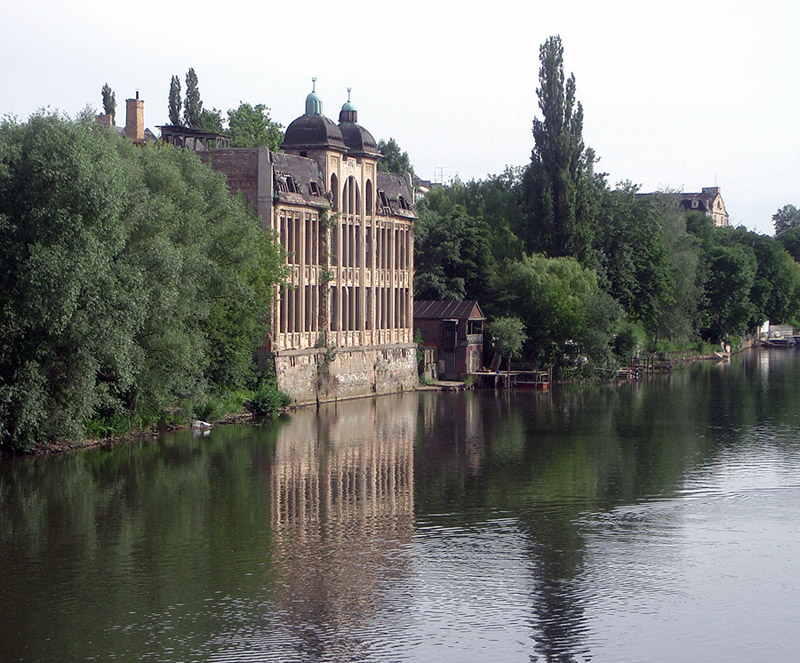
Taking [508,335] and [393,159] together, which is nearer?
[508,335]

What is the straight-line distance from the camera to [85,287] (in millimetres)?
41281

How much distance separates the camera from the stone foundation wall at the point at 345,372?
6253 centimetres

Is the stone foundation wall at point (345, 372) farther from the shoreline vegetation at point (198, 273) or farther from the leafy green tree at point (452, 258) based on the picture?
the leafy green tree at point (452, 258)

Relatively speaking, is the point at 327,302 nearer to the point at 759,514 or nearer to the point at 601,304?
the point at 601,304

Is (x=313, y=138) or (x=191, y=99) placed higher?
(x=191, y=99)

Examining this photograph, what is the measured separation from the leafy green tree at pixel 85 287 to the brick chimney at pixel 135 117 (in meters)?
20.2

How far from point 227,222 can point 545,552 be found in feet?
91.7

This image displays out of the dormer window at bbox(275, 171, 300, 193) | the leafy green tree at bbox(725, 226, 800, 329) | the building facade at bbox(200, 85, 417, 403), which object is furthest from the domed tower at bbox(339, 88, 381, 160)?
the leafy green tree at bbox(725, 226, 800, 329)

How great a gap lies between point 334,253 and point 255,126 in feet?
100

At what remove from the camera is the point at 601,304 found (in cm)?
7888

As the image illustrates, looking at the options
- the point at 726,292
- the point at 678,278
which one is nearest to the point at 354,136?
the point at 678,278

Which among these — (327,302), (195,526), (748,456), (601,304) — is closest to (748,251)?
(601,304)

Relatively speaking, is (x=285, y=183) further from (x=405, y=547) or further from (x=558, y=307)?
(x=405, y=547)

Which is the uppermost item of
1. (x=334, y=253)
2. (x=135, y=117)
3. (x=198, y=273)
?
(x=135, y=117)
